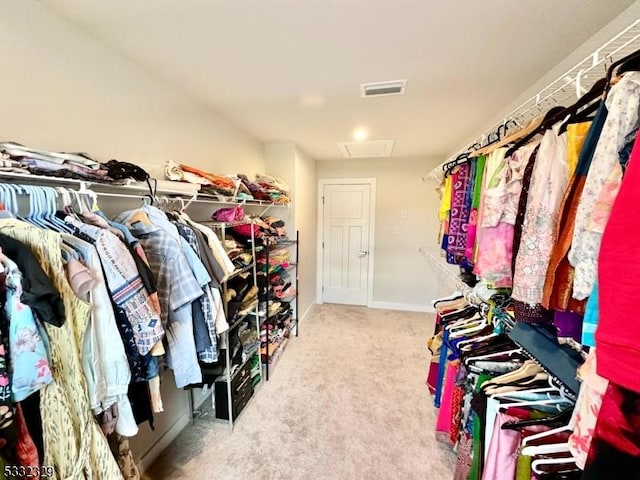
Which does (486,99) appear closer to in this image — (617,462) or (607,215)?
(607,215)

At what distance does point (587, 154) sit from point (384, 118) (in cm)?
182

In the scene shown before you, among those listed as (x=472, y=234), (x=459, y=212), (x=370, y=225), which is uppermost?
(x=459, y=212)

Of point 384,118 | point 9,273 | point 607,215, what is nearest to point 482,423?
point 607,215

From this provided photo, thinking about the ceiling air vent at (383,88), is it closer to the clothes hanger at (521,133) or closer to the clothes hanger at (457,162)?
the clothes hanger at (457,162)

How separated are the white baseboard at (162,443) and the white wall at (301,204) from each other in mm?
1770

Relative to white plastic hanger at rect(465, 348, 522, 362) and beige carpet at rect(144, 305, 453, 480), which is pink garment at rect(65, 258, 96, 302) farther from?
white plastic hanger at rect(465, 348, 522, 362)

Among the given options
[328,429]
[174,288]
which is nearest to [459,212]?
[174,288]

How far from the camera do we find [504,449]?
3.06ft

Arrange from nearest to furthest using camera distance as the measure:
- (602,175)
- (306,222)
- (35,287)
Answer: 1. (602,175)
2. (35,287)
3. (306,222)

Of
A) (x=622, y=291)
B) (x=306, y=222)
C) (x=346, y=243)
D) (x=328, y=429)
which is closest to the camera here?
(x=622, y=291)

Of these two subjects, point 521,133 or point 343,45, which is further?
point 343,45

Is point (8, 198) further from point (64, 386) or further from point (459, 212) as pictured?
point (459, 212)

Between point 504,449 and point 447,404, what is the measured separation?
0.76m

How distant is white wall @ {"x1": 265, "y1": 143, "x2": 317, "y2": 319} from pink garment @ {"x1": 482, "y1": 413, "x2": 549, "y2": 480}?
2.61 metres
